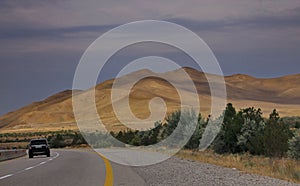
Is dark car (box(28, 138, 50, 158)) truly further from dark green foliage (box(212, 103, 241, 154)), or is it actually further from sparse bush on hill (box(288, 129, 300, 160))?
sparse bush on hill (box(288, 129, 300, 160))

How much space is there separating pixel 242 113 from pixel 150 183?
32975mm

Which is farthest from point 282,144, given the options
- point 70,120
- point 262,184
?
point 70,120

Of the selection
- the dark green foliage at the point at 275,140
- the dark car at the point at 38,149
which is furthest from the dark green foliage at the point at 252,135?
the dark car at the point at 38,149

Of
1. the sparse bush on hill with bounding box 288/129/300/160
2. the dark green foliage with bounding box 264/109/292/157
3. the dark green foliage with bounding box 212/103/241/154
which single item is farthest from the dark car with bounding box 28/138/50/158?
the sparse bush on hill with bounding box 288/129/300/160

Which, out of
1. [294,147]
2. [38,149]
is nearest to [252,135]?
[294,147]

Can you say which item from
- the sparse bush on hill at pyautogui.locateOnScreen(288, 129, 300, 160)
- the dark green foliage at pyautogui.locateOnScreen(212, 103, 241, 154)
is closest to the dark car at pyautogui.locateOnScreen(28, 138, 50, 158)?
the dark green foliage at pyautogui.locateOnScreen(212, 103, 241, 154)

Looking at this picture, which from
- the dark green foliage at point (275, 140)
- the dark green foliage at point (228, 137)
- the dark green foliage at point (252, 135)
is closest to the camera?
the dark green foliage at point (275, 140)

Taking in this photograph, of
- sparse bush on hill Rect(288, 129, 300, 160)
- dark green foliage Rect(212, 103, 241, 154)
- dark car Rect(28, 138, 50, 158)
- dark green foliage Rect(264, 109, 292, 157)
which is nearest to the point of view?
sparse bush on hill Rect(288, 129, 300, 160)

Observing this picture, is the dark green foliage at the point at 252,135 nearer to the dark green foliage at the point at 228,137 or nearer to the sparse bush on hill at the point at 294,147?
the dark green foliage at the point at 228,137

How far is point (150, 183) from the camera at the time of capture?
54.5 feet

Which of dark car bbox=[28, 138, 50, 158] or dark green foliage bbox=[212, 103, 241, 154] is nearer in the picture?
dark car bbox=[28, 138, 50, 158]

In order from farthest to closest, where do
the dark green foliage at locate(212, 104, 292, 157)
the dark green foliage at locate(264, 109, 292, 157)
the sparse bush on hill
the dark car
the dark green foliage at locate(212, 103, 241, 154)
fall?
the dark green foliage at locate(212, 103, 241, 154) → the dark car → the dark green foliage at locate(212, 104, 292, 157) → the dark green foliage at locate(264, 109, 292, 157) → the sparse bush on hill

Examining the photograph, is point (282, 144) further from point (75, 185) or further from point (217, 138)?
point (75, 185)

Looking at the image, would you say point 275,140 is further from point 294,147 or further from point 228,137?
point 228,137
